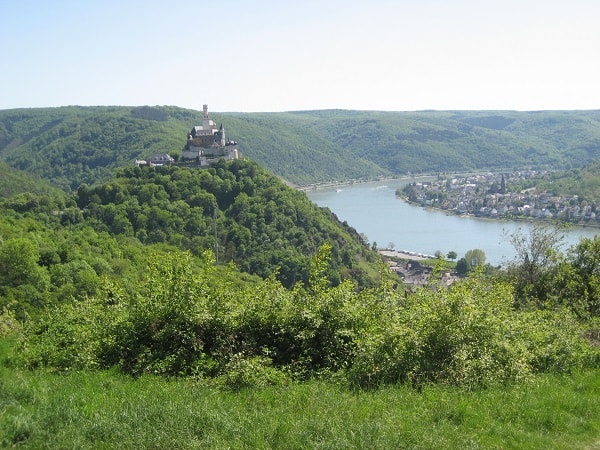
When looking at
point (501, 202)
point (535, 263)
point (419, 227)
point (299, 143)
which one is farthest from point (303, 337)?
point (299, 143)

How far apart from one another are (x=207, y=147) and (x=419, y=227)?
112 ft

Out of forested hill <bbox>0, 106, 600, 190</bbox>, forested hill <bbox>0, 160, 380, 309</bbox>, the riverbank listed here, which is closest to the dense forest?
forested hill <bbox>0, 160, 380, 309</bbox>

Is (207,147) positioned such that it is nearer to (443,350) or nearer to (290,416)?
(443,350)

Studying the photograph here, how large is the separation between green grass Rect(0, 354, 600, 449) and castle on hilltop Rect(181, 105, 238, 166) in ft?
151

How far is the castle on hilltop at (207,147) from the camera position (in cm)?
5128

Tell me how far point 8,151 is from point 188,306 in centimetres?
12113

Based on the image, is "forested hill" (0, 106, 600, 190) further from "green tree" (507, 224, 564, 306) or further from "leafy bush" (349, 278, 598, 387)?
"leafy bush" (349, 278, 598, 387)

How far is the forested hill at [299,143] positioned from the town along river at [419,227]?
25665 millimetres

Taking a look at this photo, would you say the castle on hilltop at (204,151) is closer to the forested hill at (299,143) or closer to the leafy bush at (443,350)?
the forested hill at (299,143)

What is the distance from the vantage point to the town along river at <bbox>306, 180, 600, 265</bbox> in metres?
58.1

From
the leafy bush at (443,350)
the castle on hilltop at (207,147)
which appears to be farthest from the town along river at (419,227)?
the leafy bush at (443,350)

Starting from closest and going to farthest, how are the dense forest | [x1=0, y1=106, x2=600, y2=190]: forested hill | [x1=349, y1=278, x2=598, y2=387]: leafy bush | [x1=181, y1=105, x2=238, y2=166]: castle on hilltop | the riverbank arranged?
the dense forest < [x1=349, y1=278, x2=598, y2=387]: leafy bush < [x1=181, y1=105, x2=238, y2=166]: castle on hilltop < the riverbank < [x1=0, y1=106, x2=600, y2=190]: forested hill

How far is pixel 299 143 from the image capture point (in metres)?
138

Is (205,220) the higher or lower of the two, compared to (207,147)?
lower
